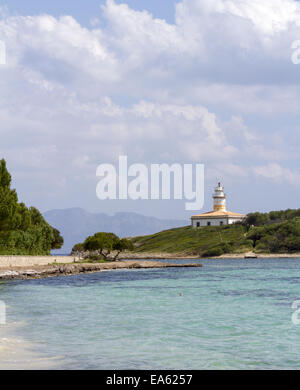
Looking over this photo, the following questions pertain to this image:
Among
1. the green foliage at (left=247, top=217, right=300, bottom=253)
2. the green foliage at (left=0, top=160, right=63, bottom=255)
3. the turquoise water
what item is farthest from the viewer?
the green foliage at (left=247, top=217, right=300, bottom=253)

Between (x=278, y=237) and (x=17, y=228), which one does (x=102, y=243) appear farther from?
(x=278, y=237)

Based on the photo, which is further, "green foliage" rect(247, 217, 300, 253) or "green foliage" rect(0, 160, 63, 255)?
"green foliage" rect(247, 217, 300, 253)

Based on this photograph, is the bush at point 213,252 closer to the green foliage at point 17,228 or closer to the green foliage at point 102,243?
the green foliage at point 102,243

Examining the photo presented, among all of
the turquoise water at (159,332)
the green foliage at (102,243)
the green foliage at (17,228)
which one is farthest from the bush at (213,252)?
the turquoise water at (159,332)

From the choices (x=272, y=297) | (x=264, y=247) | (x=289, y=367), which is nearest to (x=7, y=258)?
(x=272, y=297)

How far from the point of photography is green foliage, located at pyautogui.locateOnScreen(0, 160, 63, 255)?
234ft

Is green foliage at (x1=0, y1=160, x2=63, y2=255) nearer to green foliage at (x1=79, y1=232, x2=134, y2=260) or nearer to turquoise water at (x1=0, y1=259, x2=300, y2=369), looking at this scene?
green foliage at (x1=79, y1=232, x2=134, y2=260)

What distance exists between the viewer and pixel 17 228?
8112 cm

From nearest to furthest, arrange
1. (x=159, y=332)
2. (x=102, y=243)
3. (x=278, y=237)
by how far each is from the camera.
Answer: (x=159, y=332), (x=102, y=243), (x=278, y=237)

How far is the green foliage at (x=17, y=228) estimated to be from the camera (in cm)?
7125

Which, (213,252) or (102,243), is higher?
(102,243)

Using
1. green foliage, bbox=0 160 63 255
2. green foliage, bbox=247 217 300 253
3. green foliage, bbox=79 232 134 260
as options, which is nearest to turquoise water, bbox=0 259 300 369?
green foliage, bbox=0 160 63 255

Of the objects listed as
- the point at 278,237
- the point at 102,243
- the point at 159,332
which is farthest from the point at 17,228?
the point at 278,237
